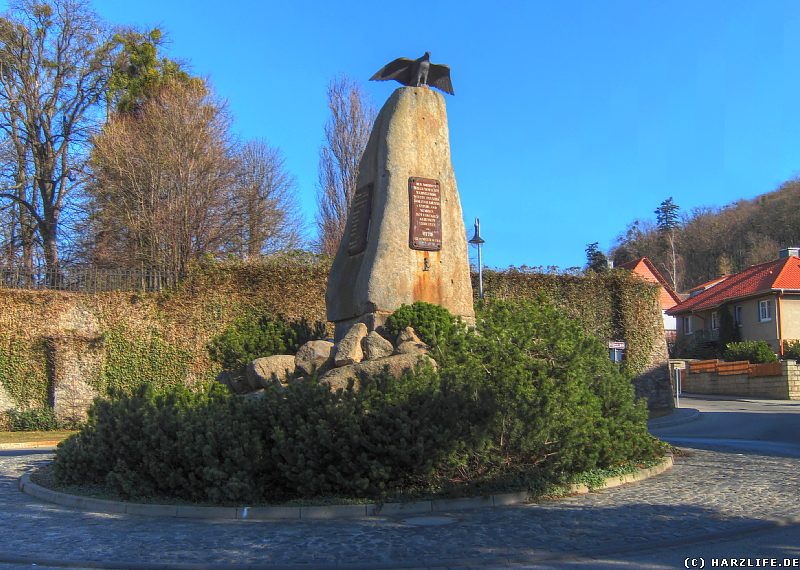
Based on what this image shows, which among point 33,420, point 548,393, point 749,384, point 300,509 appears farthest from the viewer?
point 749,384

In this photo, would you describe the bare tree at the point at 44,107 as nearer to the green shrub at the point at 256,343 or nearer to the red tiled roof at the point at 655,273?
the green shrub at the point at 256,343

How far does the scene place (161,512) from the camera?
755cm

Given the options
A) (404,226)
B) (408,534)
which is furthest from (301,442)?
(404,226)

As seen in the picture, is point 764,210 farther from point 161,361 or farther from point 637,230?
point 161,361

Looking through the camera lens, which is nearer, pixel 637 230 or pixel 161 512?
pixel 161 512

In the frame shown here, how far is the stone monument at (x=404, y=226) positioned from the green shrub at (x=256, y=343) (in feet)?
2.41

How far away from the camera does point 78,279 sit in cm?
2116

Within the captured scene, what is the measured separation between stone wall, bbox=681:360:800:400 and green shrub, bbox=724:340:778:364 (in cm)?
204

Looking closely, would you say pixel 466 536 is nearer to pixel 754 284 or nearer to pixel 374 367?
pixel 374 367

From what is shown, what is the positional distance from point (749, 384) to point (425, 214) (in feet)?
88.3

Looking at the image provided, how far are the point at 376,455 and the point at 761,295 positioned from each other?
3895 cm

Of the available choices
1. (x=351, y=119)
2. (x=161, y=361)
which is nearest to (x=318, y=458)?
(x=161, y=361)

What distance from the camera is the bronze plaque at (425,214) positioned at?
1163 centimetres

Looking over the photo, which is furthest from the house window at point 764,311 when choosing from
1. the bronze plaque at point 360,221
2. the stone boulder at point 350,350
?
the stone boulder at point 350,350
